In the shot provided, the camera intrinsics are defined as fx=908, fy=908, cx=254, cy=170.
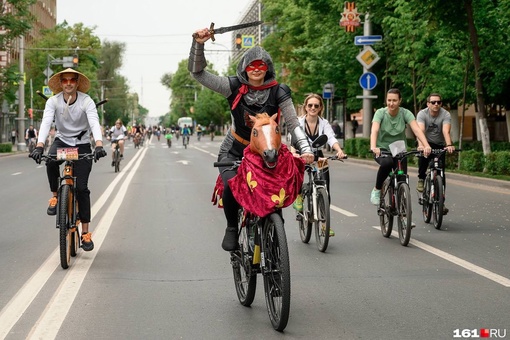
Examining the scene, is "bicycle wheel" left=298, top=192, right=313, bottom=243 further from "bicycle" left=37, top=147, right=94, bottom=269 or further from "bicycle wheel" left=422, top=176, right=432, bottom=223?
"bicycle" left=37, top=147, right=94, bottom=269

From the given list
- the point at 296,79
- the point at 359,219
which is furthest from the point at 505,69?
the point at 296,79

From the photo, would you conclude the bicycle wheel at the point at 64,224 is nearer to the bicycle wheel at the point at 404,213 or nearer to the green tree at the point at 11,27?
the bicycle wheel at the point at 404,213

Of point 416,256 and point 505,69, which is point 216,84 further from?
point 505,69

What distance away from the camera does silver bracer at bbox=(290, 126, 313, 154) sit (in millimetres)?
6121

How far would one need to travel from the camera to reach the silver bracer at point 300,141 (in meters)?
6.12

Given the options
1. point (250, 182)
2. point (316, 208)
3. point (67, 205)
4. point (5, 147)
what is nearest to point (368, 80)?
point (316, 208)

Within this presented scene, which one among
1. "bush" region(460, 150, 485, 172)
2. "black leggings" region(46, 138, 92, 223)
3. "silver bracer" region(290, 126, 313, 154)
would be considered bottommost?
"bush" region(460, 150, 485, 172)

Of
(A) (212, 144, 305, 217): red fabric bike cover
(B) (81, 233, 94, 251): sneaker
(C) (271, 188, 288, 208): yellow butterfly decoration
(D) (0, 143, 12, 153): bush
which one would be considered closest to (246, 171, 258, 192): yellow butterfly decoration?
(A) (212, 144, 305, 217): red fabric bike cover

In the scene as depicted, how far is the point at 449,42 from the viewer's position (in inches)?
1039

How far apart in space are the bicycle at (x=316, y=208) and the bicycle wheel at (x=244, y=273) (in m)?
2.56

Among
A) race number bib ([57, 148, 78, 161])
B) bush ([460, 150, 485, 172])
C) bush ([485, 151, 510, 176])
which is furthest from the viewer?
bush ([460, 150, 485, 172])

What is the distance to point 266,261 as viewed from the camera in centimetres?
586

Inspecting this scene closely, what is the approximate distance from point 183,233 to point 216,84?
475cm

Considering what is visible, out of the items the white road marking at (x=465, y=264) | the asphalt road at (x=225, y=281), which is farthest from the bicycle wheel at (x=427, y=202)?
the white road marking at (x=465, y=264)
